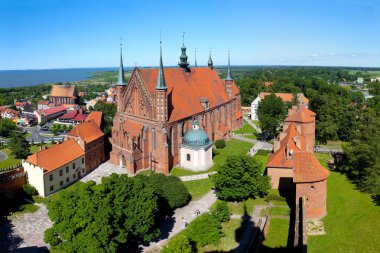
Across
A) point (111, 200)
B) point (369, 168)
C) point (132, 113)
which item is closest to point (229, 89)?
point (132, 113)

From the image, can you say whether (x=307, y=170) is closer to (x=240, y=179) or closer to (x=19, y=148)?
(x=240, y=179)

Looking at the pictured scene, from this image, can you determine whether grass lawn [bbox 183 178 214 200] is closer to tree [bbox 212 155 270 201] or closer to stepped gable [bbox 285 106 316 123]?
tree [bbox 212 155 270 201]

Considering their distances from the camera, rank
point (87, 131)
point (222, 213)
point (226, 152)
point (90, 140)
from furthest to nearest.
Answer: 1. point (226, 152)
2. point (87, 131)
3. point (90, 140)
4. point (222, 213)

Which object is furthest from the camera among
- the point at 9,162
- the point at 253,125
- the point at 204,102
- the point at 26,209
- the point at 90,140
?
the point at 253,125

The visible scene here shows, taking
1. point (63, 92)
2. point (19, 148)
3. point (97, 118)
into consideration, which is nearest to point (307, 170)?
point (97, 118)

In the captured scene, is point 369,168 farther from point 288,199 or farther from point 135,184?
point 135,184

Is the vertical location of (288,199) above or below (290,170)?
below
